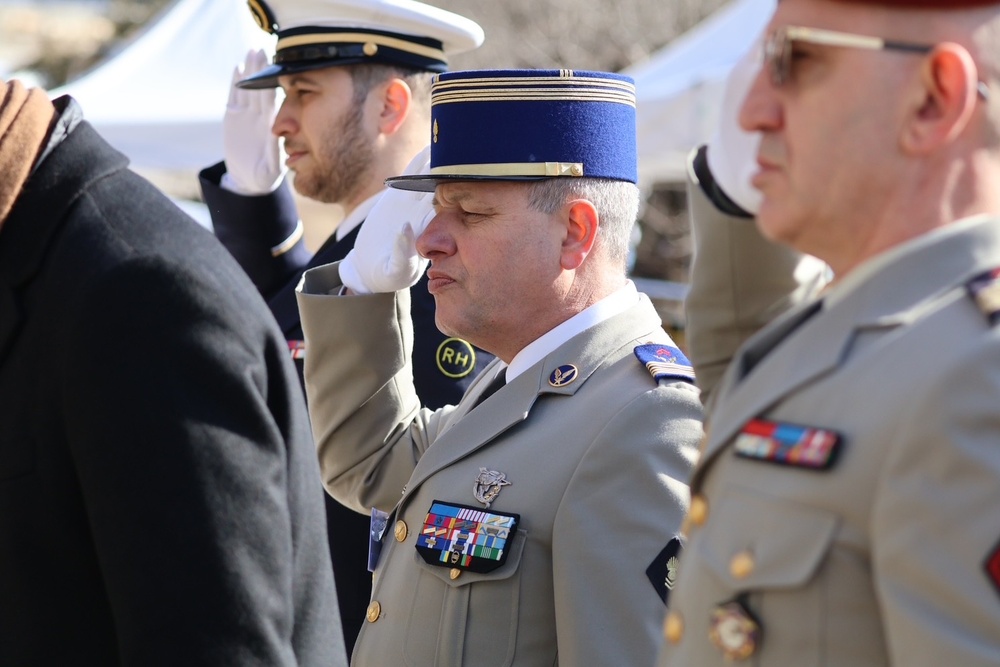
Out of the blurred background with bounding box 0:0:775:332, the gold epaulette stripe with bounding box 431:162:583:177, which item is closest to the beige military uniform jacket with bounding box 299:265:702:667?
the gold epaulette stripe with bounding box 431:162:583:177

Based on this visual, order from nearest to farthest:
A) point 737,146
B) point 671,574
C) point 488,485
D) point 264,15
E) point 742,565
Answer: point 742,565, point 737,146, point 671,574, point 488,485, point 264,15

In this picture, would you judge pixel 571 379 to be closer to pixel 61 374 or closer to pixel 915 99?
pixel 61 374

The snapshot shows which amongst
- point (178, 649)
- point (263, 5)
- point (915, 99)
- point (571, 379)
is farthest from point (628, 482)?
point (263, 5)

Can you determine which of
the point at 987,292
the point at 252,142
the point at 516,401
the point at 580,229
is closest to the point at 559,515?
the point at 516,401

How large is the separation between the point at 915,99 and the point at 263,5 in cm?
332

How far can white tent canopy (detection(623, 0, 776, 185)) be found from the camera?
6.88 metres

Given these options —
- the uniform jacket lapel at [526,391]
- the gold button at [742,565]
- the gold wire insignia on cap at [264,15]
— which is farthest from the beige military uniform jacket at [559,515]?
the gold wire insignia on cap at [264,15]

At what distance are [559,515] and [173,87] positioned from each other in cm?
602

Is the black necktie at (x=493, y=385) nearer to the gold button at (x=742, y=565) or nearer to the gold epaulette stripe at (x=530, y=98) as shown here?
the gold epaulette stripe at (x=530, y=98)

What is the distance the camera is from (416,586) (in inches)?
101

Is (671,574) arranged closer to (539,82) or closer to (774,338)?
(774,338)

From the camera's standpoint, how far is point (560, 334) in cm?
281

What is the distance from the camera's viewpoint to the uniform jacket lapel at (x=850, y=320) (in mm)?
1474

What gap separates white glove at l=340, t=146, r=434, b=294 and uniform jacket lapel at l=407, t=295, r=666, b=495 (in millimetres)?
433
